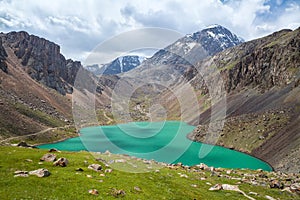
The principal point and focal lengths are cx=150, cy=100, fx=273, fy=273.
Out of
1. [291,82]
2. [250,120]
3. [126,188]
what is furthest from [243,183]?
[291,82]

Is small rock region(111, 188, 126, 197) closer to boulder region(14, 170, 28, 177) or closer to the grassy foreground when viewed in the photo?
the grassy foreground

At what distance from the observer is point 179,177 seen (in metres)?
41.8

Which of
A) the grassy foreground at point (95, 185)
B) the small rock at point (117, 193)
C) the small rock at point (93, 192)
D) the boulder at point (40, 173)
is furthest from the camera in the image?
the boulder at point (40, 173)

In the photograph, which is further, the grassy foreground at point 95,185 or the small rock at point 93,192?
the small rock at point 93,192

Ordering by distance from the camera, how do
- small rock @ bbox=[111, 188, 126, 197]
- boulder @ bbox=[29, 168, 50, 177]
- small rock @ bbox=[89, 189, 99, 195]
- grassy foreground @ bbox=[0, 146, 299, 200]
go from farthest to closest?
boulder @ bbox=[29, 168, 50, 177]
small rock @ bbox=[111, 188, 126, 197]
small rock @ bbox=[89, 189, 99, 195]
grassy foreground @ bbox=[0, 146, 299, 200]

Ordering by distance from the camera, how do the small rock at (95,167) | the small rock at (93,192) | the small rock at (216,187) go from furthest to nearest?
1. the small rock at (216,187)
2. the small rock at (95,167)
3. the small rock at (93,192)

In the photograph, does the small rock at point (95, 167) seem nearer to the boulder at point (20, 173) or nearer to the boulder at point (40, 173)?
the boulder at point (40, 173)

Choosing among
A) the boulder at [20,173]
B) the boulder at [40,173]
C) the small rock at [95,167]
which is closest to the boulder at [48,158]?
the small rock at [95,167]

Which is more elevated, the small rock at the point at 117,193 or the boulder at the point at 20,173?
the boulder at the point at 20,173

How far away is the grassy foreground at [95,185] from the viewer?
956 inches

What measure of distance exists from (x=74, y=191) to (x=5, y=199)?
5809 mm

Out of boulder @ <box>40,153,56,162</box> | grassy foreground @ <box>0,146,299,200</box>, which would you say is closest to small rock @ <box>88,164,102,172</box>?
grassy foreground @ <box>0,146,299,200</box>

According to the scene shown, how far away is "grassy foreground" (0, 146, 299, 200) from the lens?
24281 millimetres

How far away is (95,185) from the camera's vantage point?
89.7 feet
